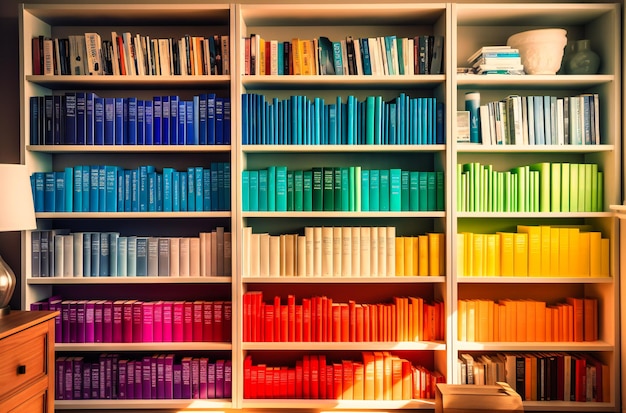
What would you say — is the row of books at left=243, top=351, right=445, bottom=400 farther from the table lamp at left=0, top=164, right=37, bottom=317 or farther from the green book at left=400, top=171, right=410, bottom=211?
the table lamp at left=0, top=164, right=37, bottom=317

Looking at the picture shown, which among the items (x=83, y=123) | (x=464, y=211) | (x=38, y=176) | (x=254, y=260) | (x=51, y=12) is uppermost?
(x=51, y=12)

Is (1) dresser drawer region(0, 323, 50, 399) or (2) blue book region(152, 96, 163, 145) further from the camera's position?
(2) blue book region(152, 96, 163, 145)

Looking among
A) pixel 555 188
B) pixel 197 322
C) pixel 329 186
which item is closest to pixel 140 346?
pixel 197 322

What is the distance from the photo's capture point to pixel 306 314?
10.7 ft

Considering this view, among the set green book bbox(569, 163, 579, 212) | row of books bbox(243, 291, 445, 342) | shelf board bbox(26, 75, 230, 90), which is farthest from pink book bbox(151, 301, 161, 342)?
green book bbox(569, 163, 579, 212)

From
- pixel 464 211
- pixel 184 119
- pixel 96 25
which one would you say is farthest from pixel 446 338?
pixel 96 25

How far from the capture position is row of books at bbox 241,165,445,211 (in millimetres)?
3236

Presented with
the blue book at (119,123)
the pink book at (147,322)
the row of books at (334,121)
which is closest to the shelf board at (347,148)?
the row of books at (334,121)

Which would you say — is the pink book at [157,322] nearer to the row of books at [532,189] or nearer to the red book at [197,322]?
the red book at [197,322]

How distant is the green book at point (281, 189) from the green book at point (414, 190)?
Result: 723 millimetres

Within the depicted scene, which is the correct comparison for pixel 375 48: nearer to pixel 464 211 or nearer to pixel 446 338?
pixel 464 211

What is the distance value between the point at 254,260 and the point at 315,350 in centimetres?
73

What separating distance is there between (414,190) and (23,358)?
7.11ft

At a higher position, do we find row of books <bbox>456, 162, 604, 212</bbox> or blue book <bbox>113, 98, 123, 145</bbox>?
blue book <bbox>113, 98, 123, 145</bbox>
